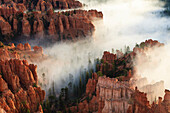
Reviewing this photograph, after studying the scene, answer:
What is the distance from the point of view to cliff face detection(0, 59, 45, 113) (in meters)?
35.2

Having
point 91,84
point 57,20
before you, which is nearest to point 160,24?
point 57,20

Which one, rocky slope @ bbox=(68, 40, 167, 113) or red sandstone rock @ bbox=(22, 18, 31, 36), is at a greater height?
red sandstone rock @ bbox=(22, 18, 31, 36)

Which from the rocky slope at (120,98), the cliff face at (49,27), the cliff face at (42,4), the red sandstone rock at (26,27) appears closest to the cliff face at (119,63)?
the rocky slope at (120,98)

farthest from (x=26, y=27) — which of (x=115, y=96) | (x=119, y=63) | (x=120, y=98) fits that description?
(x=120, y=98)

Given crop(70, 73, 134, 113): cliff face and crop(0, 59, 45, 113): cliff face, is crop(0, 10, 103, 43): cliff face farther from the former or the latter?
crop(70, 73, 134, 113): cliff face

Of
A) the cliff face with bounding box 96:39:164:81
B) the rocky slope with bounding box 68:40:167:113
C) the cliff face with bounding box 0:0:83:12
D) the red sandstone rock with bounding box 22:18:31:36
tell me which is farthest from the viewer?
the cliff face with bounding box 0:0:83:12

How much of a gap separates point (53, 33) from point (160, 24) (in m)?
53.4

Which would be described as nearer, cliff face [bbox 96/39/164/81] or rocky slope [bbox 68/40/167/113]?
rocky slope [bbox 68/40/167/113]

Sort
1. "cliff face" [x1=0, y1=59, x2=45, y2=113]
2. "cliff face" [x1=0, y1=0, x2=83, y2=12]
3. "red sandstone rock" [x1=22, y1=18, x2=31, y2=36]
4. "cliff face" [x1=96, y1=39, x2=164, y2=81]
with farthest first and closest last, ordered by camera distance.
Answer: "cliff face" [x1=0, y1=0, x2=83, y2=12]
"red sandstone rock" [x1=22, y1=18, x2=31, y2=36]
"cliff face" [x1=96, y1=39, x2=164, y2=81]
"cliff face" [x1=0, y1=59, x2=45, y2=113]

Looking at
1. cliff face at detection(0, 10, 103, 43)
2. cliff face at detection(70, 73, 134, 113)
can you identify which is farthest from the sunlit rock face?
cliff face at detection(0, 10, 103, 43)

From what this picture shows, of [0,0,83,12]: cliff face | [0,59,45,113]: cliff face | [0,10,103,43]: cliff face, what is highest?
[0,0,83,12]: cliff face

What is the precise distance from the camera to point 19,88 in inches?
1558

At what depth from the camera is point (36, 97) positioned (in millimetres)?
39406

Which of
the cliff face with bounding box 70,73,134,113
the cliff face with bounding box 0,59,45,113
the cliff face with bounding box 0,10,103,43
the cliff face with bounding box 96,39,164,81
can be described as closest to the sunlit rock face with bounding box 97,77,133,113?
the cliff face with bounding box 70,73,134,113
